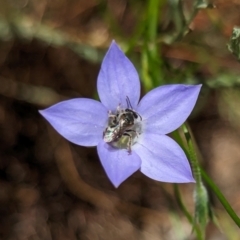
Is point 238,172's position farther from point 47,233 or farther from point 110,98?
point 110,98

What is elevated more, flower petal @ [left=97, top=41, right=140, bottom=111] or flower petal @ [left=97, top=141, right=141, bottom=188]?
flower petal @ [left=97, top=41, right=140, bottom=111]

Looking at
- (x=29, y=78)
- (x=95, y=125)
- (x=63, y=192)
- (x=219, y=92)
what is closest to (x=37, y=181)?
(x=63, y=192)

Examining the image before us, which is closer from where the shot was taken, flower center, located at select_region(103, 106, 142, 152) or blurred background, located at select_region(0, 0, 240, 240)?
flower center, located at select_region(103, 106, 142, 152)

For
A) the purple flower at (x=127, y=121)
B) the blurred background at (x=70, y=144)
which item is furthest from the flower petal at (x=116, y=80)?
the blurred background at (x=70, y=144)

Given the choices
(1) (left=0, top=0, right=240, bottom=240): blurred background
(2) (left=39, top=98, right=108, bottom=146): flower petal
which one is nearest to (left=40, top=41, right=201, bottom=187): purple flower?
(2) (left=39, top=98, right=108, bottom=146): flower petal

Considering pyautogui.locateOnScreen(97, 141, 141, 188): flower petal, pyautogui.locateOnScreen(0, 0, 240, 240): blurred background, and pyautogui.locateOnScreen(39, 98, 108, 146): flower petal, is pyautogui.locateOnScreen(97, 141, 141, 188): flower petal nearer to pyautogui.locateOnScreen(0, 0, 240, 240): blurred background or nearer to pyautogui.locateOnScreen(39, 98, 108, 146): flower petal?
pyautogui.locateOnScreen(39, 98, 108, 146): flower petal

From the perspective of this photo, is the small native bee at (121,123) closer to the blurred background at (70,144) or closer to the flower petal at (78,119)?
the flower petal at (78,119)

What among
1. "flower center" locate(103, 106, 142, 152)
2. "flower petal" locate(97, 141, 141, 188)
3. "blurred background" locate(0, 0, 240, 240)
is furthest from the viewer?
"blurred background" locate(0, 0, 240, 240)
